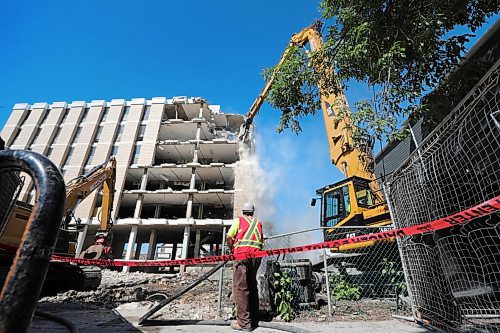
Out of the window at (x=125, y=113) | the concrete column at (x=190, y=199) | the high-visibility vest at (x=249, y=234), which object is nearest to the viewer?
the high-visibility vest at (x=249, y=234)

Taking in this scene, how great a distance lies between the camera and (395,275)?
18.9 ft

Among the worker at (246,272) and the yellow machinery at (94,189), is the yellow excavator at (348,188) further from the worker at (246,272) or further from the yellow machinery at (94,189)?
the yellow machinery at (94,189)

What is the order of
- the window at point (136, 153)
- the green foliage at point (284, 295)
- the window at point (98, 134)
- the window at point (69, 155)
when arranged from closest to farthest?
the green foliage at point (284, 295)
the window at point (136, 153)
the window at point (69, 155)
the window at point (98, 134)

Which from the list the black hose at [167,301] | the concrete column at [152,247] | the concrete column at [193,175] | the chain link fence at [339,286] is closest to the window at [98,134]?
the concrete column at [193,175]

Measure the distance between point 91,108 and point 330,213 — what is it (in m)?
34.0

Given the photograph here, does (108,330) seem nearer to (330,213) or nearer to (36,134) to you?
(330,213)

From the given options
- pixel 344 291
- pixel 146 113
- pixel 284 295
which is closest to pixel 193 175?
pixel 146 113

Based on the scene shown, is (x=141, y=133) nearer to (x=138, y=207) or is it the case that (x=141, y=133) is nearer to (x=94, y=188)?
(x=138, y=207)

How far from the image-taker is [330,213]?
8.86 m

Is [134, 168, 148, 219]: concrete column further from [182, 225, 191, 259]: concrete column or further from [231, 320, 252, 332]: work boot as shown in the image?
[231, 320, 252, 332]: work boot

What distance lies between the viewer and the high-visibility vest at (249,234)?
4168 mm

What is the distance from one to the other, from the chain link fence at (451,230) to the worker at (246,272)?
7.67 ft

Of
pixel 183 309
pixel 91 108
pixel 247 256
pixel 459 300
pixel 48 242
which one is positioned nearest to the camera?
pixel 48 242

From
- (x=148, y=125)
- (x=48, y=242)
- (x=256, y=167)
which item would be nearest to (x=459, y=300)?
(x=48, y=242)
